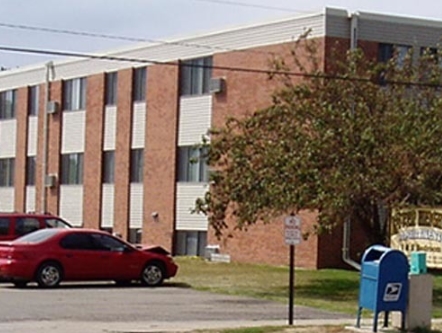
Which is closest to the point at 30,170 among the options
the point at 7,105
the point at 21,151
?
the point at 21,151

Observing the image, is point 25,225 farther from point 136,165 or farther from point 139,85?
point 139,85

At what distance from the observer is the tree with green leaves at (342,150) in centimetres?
2725

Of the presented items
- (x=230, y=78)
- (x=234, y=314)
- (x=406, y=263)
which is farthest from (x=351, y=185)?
(x=230, y=78)

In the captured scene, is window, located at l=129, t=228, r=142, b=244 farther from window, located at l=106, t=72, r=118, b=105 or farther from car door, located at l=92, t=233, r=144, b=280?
car door, located at l=92, t=233, r=144, b=280

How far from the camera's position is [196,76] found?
44531 mm

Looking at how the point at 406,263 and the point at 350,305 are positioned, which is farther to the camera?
the point at 350,305

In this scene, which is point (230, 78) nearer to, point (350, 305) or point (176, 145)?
point (176, 145)

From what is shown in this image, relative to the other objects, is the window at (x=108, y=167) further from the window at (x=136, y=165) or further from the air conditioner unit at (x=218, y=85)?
the air conditioner unit at (x=218, y=85)

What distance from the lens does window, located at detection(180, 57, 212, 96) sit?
43.6 meters

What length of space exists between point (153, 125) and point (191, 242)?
5.06 meters

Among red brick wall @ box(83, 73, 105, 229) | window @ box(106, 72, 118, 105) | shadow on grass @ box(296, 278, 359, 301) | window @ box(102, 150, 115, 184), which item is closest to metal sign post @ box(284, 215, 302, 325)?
shadow on grass @ box(296, 278, 359, 301)

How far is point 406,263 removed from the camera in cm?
1900

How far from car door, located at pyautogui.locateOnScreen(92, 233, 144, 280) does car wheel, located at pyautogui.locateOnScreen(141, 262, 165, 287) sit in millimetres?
224

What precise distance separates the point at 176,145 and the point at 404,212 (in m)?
17.5
